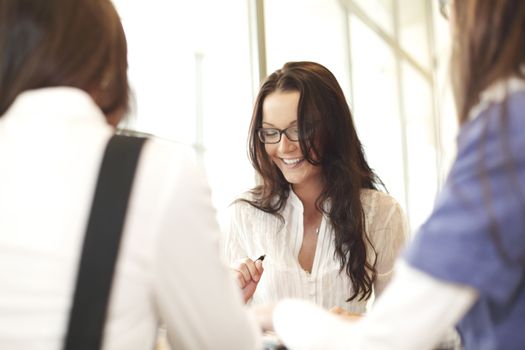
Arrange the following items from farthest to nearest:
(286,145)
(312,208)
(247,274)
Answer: (312,208) < (286,145) < (247,274)

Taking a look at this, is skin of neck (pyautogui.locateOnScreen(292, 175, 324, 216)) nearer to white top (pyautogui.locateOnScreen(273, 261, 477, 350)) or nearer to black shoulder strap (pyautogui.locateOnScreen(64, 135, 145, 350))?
white top (pyautogui.locateOnScreen(273, 261, 477, 350))

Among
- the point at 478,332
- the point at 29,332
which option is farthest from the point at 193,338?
the point at 478,332

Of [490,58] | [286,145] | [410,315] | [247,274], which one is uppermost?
[490,58]

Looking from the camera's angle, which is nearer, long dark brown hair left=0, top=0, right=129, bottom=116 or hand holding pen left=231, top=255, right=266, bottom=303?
long dark brown hair left=0, top=0, right=129, bottom=116

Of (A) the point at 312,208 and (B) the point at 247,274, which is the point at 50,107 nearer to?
(B) the point at 247,274

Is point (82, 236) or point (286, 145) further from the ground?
point (286, 145)

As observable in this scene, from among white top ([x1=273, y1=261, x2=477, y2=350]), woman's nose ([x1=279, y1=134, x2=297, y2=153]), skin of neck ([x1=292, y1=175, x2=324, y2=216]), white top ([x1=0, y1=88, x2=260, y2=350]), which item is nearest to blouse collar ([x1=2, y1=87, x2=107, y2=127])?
white top ([x1=0, y1=88, x2=260, y2=350])

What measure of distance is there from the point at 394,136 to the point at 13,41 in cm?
509

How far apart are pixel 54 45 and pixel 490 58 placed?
0.68 metres

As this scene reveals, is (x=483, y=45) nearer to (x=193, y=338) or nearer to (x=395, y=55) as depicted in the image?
(x=193, y=338)

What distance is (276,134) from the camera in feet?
6.36

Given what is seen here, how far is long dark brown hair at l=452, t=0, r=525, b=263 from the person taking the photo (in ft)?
2.39

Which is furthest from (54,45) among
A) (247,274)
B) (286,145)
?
(286,145)

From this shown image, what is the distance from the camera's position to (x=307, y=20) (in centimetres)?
379
